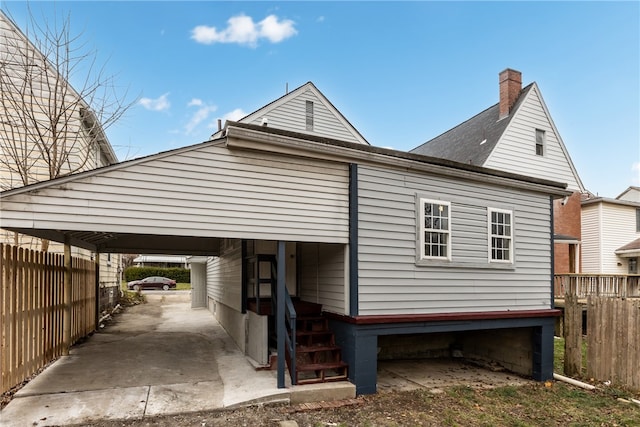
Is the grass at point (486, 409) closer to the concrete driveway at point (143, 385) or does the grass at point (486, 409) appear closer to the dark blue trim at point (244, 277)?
the concrete driveway at point (143, 385)

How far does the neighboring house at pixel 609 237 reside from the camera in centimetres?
2177

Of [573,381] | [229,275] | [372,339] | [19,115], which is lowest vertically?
[573,381]

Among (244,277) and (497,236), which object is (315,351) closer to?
(244,277)

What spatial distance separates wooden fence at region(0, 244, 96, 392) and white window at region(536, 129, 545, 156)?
17523 millimetres

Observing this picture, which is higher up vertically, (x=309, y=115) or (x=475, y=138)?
(x=309, y=115)

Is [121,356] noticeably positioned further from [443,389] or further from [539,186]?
[539,186]

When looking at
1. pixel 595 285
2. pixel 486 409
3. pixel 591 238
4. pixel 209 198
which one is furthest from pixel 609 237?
pixel 209 198

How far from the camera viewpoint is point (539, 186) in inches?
353

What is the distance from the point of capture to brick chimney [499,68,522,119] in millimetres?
17094

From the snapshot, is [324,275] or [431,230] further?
[324,275]

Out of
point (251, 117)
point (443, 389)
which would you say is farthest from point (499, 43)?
point (443, 389)

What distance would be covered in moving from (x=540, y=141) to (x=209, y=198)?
53.3 feet

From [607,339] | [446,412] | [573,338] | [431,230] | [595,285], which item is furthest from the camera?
[595,285]

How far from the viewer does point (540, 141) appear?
57.0 feet
